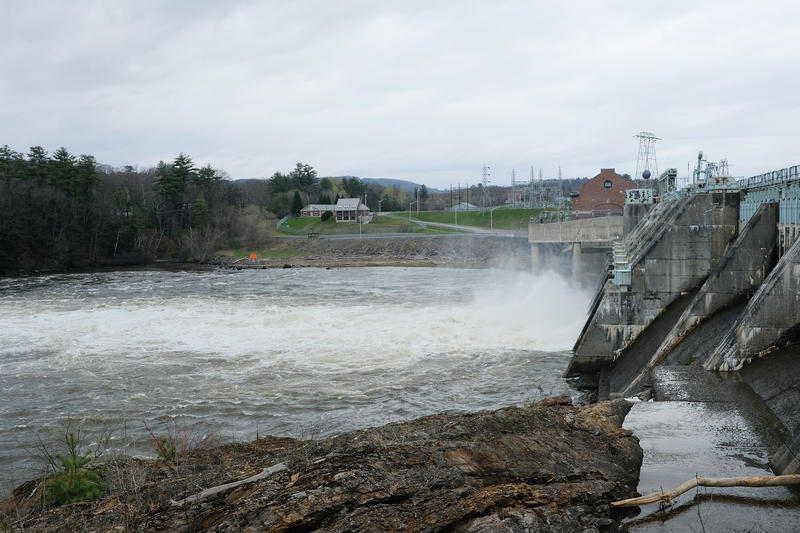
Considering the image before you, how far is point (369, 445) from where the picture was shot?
8047mm

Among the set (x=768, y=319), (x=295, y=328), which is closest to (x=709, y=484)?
(x=768, y=319)

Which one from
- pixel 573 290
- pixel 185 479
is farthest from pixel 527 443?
pixel 573 290

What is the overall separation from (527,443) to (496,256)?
2652 inches

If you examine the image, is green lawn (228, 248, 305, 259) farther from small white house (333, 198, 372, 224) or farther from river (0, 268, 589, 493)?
river (0, 268, 589, 493)

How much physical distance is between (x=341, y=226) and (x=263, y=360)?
83213 mm

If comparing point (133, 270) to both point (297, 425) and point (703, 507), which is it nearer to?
point (297, 425)

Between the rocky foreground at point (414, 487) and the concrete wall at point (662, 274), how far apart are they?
11579 mm

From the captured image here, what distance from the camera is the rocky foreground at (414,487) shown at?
655 centimetres

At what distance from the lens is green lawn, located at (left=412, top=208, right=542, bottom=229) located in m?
98.9

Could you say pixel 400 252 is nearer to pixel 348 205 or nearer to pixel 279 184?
pixel 348 205

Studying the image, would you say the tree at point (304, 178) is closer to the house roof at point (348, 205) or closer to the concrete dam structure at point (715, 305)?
the house roof at point (348, 205)

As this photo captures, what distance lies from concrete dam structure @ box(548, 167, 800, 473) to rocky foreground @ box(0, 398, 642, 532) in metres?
3.39

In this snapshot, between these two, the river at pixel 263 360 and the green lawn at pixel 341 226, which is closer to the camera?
the river at pixel 263 360

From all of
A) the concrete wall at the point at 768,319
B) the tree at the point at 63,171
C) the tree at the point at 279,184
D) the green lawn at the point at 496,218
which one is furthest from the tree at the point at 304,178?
the concrete wall at the point at 768,319
